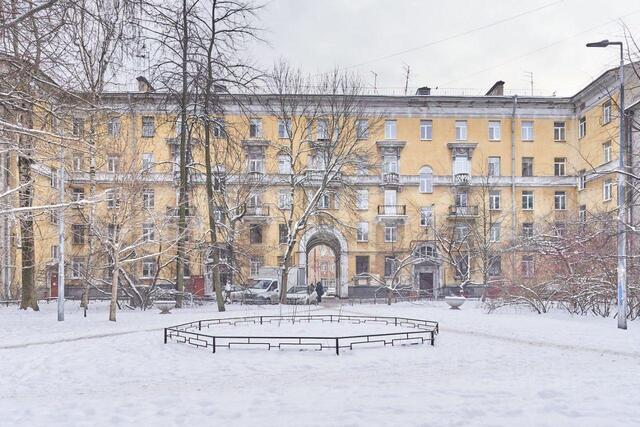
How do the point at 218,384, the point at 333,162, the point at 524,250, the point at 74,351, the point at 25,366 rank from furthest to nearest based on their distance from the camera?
the point at 333,162, the point at 524,250, the point at 74,351, the point at 25,366, the point at 218,384

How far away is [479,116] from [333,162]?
17138 millimetres

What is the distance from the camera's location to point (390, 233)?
138ft

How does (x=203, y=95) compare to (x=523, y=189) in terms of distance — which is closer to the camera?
(x=203, y=95)

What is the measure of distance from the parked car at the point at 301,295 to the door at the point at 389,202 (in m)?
9.65

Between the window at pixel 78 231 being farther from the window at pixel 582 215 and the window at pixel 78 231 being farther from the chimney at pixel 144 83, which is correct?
the window at pixel 582 215

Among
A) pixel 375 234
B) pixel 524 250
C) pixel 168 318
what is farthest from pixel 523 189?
pixel 168 318

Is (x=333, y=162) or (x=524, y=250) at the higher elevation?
(x=333, y=162)

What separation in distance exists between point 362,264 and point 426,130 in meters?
12.0

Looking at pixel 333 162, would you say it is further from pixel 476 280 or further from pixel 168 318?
pixel 476 280

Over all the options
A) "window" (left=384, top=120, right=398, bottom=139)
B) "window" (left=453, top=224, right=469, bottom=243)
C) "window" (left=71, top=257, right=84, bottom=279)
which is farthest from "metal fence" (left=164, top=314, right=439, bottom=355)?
"window" (left=384, top=120, right=398, bottom=139)

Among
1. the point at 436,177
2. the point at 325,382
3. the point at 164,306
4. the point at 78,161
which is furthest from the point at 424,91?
the point at 325,382

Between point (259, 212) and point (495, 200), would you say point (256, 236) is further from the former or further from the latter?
point (495, 200)

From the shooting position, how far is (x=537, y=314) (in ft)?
78.0

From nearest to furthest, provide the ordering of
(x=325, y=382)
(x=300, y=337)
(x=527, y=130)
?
(x=325, y=382)
(x=300, y=337)
(x=527, y=130)
